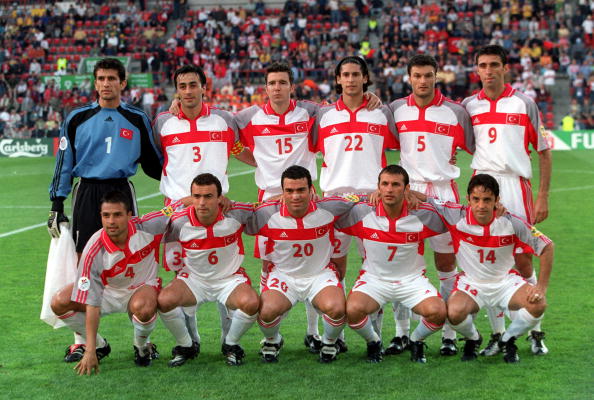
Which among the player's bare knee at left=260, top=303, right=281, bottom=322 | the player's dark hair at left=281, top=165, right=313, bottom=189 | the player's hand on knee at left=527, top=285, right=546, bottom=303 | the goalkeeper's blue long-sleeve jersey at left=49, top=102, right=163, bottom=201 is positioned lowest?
the player's bare knee at left=260, top=303, right=281, bottom=322

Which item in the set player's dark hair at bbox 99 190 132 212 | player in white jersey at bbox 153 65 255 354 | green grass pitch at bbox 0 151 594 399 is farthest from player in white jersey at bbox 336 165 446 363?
player's dark hair at bbox 99 190 132 212

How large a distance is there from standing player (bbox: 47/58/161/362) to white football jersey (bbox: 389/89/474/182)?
6.71 feet

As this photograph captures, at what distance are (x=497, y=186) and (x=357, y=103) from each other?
1304 mm

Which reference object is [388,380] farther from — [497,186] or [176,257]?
[176,257]

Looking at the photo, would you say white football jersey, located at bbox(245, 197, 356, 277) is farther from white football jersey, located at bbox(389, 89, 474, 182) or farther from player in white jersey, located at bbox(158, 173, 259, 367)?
white football jersey, located at bbox(389, 89, 474, 182)

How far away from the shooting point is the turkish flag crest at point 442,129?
20.6 feet

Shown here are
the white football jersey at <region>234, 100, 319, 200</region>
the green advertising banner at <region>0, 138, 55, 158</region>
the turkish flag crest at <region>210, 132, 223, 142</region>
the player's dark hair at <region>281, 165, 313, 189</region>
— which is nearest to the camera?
the player's dark hair at <region>281, 165, 313, 189</region>

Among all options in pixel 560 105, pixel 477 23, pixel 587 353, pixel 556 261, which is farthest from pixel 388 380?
pixel 477 23

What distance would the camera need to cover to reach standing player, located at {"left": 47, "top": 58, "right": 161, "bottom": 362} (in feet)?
19.8

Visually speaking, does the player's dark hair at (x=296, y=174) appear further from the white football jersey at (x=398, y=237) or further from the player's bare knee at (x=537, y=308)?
the player's bare knee at (x=537, y=308)

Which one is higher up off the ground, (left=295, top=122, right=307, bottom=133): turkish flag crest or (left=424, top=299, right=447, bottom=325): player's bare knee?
(left=295, top=122, right=307, bottom=133): turkish flag crest

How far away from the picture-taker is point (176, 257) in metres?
6.29

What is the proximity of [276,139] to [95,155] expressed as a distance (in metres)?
1.38

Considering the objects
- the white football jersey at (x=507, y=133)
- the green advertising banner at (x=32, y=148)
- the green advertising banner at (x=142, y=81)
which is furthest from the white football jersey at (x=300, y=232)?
the green advertising banner at (x=142, y=81)
